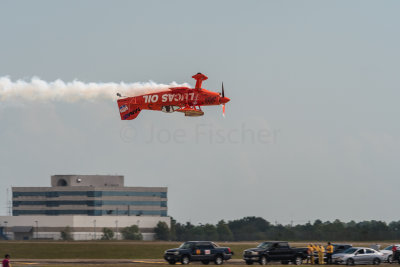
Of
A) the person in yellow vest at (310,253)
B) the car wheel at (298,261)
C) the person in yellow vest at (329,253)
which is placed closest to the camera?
the car wheel at (298,261)

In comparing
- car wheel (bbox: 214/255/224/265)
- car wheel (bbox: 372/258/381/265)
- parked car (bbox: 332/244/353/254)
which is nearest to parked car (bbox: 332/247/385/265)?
car wheel (bbox: 372/258/381/265)

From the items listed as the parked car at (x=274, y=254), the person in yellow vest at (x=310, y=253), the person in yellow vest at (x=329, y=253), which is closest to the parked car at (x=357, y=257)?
the person in yellow vest at (x=329, y=253)

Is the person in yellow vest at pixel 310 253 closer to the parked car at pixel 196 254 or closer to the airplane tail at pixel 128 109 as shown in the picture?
the parked car at pixel 196 254

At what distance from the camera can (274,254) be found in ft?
221

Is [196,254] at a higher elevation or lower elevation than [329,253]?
higher

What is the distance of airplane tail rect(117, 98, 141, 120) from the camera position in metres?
73.0

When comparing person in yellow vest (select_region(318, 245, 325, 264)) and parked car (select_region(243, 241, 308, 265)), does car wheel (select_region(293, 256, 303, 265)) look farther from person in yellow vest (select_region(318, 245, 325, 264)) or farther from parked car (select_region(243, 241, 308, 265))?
person in yellow vest (select_region(318, 245, 325, 264))

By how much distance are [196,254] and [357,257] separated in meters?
15.4

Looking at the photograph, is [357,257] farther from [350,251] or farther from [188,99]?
[188,99]

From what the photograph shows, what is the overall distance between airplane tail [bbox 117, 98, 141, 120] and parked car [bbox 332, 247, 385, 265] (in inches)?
937

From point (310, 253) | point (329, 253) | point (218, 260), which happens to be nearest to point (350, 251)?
point (329, 253)

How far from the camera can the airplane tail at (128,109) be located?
73.0 metres

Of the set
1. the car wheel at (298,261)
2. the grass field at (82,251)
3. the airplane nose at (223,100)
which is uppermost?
the airplane nose at (223,100)

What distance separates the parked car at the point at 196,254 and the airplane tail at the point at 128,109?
14.5m
